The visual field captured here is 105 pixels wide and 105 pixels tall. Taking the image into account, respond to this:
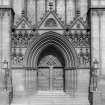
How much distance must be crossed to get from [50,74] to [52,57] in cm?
117

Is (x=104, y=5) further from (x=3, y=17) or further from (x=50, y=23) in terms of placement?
(x=3, y=17)

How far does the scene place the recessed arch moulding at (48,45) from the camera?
1797 centimetres

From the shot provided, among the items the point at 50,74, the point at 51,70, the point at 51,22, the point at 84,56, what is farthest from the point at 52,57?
the point at 51,22

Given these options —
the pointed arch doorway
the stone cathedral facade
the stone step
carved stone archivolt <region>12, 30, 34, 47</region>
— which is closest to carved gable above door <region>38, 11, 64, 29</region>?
the stone cathedral facade

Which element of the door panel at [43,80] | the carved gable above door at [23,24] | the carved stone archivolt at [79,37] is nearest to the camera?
the carved stone archivolt at [79,37]

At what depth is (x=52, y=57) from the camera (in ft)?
61.5

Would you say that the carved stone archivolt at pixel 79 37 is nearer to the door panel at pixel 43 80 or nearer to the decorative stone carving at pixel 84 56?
the decorative stone carving at pixel 84 56

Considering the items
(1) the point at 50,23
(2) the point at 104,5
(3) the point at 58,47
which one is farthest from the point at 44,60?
(2) the point at 104,5

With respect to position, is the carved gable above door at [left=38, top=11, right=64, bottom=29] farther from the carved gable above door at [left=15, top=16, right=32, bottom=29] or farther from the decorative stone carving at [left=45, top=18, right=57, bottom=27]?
the carved gable above door at [left=15, top=16, right=32, bottom=29]

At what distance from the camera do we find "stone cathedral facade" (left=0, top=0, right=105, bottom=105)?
17641 millimetres

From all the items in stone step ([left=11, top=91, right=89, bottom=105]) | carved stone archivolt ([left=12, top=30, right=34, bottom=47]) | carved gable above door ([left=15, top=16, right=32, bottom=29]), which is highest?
carved gable above door ([left=15, top=16, right=32, bottom=29])

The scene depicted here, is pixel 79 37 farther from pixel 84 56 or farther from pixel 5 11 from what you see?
pixel 5 11

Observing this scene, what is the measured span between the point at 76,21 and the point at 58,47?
6.95ft

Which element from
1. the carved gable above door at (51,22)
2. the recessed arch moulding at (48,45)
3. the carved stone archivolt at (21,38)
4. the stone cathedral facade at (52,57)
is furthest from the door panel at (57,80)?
the carved gable above door at (51,22)
